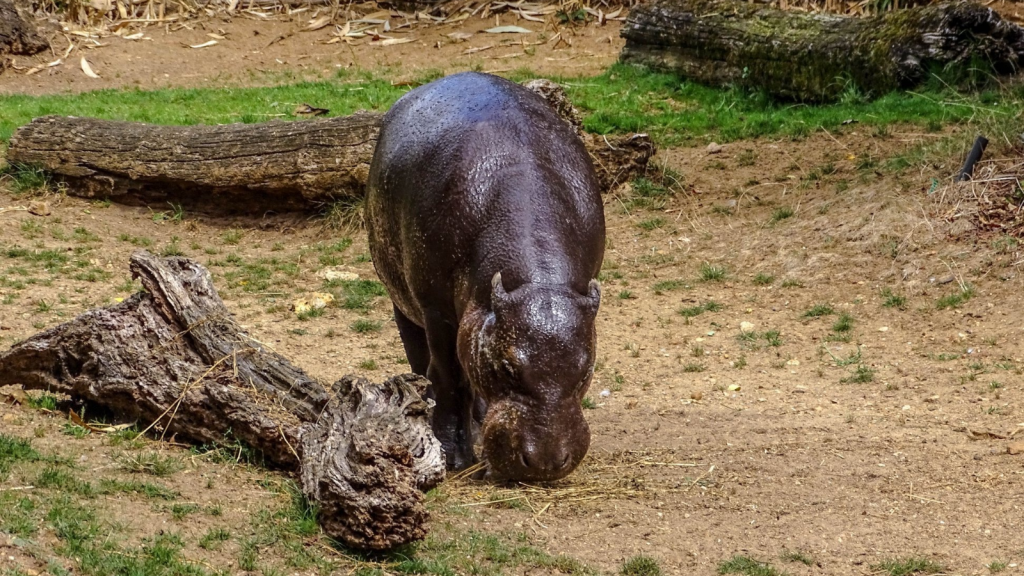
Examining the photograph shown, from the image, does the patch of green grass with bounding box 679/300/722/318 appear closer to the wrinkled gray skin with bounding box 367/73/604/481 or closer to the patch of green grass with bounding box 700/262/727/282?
the patch of green grass with bounding box 700/262/727/282

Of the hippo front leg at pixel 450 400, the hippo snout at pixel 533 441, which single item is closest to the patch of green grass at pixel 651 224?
the hippo front leg at pixel 450 400

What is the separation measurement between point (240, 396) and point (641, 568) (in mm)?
1975

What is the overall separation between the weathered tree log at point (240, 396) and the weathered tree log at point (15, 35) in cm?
1184

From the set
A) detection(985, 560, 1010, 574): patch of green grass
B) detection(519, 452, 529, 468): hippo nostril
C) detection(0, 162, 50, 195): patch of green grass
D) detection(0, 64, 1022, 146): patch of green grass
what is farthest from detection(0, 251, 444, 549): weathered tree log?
detection(0, 64, 1022, 146): patch of green grass

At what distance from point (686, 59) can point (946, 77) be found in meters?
3.27

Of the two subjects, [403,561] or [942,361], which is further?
[942,361]

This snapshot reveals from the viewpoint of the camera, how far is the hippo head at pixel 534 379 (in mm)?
4875

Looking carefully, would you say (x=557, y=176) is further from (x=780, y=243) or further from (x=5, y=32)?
(x=5, y=32)

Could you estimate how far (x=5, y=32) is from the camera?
16422 millimetres

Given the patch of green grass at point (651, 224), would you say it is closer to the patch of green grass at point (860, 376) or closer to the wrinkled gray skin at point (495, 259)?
the patch of green grass at point (860, 376)

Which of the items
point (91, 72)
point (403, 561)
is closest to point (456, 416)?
point (403, 561)

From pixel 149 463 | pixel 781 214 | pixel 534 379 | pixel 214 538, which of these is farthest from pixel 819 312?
pixel 214 538

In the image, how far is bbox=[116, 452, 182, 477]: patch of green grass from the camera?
504cm

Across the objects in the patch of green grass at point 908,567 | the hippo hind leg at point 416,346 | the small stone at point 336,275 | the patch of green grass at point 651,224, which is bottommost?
the small stone at point 336,275
